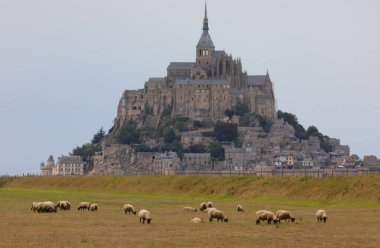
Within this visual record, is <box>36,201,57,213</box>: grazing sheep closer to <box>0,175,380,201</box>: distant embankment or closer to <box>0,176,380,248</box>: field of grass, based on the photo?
<box>0,176,380,248</box>: field of grass

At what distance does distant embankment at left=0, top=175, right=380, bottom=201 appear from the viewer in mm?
61594

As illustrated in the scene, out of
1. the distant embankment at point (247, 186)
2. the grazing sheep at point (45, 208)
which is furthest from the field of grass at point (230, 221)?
the grazing sheep at point (45, 208)

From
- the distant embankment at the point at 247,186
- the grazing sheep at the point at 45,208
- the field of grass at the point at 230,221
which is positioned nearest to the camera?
the field of grass at the point at 230,221

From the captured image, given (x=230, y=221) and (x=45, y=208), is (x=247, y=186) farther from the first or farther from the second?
(x=230, y=221)

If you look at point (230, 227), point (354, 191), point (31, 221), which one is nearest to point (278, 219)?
point (230, 227)

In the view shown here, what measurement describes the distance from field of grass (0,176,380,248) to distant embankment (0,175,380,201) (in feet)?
0.27

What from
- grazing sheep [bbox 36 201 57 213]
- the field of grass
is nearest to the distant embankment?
the field of grass

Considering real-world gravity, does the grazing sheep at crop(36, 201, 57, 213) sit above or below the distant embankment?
below

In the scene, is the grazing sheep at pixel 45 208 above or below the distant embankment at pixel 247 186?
below

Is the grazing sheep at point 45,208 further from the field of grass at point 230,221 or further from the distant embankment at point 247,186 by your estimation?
the distant embankment at point 247,186

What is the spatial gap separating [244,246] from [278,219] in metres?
10.3

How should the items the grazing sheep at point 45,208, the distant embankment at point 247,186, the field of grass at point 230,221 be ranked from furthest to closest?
Result: the distant embankment at point 247,186, the grazing sheep at point 45,208, the field of grass at point 230,221

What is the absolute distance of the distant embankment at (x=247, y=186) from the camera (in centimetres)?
6159

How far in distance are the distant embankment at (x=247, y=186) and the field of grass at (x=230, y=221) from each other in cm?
8
